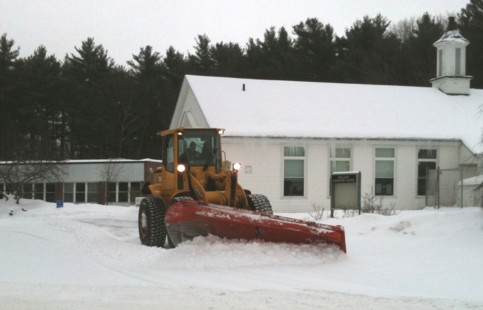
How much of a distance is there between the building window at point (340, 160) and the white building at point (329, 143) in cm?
4

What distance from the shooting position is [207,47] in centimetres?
5959

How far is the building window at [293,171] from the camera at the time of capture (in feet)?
75.0

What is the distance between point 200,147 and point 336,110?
528 inches

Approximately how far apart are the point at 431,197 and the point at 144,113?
3357cm

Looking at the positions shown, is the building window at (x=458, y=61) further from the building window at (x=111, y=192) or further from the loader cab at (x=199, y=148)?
the building window at (x=111, y=192)

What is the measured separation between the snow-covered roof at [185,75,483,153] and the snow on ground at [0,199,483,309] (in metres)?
9.99

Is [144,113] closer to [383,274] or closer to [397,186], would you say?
[397,186]

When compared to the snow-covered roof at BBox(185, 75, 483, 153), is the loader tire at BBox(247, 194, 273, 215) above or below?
below

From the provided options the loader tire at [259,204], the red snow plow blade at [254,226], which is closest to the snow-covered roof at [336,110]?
the loader tire at [259,204]

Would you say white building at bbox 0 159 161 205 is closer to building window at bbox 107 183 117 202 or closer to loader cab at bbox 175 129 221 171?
building window at bbox 107 183 117 202

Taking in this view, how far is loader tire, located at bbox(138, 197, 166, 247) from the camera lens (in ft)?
40.2

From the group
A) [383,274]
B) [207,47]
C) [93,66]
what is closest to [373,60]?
A: [207,47]

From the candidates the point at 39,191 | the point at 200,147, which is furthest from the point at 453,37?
the point at 39,191

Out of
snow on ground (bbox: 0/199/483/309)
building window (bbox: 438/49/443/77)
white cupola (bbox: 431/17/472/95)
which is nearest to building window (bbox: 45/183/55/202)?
building window (bbox: 438/49/443/77)
